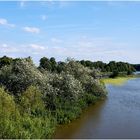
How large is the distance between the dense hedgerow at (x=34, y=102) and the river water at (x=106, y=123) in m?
1.28

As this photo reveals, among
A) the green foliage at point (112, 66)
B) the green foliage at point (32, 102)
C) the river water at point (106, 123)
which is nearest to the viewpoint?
the river water at point (106, 123)

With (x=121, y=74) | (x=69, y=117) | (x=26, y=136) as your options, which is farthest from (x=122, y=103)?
(x=121, y=74)

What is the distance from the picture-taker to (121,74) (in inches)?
5615

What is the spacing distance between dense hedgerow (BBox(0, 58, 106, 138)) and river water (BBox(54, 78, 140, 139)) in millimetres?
1282

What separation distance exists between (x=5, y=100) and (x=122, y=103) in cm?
2912


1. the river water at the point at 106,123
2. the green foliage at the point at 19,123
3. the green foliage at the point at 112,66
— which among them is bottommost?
the river water at the point at 106,123

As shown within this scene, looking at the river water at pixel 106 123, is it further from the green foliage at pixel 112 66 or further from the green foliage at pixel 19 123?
the green foliage at pixel 112 66

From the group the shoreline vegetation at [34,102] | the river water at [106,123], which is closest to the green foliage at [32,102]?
the shoreline vegetation at [34,102]

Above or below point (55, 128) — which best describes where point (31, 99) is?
above

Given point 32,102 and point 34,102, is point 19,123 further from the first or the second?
point 34,102

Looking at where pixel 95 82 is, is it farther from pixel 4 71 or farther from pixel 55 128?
pixel 55 128

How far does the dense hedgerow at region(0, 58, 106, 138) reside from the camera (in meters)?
30.3

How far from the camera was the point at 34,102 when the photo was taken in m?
38.4

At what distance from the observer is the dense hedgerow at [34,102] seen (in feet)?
A: 99.4
